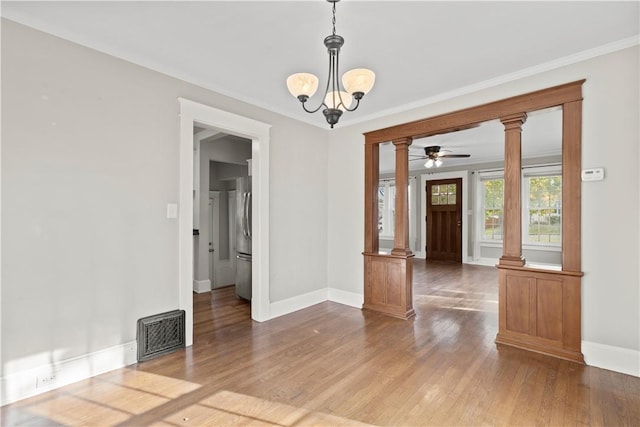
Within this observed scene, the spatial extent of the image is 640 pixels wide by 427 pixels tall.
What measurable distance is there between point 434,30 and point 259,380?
3.06m

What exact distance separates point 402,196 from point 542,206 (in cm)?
486

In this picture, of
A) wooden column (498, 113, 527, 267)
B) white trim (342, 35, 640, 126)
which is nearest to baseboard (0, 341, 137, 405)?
white trim (342, 35, 640, 126)

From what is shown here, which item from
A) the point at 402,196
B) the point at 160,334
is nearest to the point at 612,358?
the point at 402,196

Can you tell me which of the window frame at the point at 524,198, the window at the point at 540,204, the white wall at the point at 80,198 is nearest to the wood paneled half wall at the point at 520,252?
the white wall at the point at 80,198

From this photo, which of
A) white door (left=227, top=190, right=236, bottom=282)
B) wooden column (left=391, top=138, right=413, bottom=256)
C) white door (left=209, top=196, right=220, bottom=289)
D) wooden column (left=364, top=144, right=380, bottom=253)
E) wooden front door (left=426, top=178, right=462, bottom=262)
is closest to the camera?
wooden column (left=391, top=138, right=413, bottom=256)

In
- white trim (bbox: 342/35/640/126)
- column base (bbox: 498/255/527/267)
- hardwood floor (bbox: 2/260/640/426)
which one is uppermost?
white trim (bbox: 342/35/640/126)

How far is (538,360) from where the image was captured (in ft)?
9.12

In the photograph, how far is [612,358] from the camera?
2.59 meters

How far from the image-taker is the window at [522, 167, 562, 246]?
6.78 meters

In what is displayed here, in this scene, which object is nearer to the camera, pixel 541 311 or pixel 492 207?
pixel 541 311

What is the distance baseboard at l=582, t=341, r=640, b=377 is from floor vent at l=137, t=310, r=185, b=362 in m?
3.72

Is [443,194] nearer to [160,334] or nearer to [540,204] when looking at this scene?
[540,204]

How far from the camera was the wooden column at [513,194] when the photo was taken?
10.3 feet

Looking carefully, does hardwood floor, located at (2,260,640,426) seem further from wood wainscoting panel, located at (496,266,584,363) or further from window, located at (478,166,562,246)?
window, located at (478,166,562,246)
